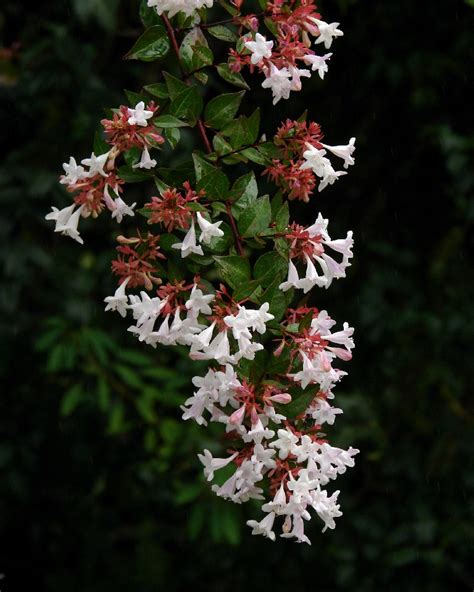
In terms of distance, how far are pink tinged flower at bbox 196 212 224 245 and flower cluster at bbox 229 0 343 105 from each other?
0.19 metres

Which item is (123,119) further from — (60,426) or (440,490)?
(440,490)

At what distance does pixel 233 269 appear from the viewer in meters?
1.30

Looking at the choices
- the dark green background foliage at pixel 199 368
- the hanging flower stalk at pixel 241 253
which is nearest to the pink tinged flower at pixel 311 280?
the hanging flower stalk at pixel 241 253

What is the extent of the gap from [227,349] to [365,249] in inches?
80.7

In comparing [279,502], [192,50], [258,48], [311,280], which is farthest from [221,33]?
[279,502]

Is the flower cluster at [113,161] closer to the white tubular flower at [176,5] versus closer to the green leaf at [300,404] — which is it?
the white tubular flower at [176,5]

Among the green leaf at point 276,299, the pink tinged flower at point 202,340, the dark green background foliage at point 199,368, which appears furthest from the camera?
the dark green background foliage at point 199,368

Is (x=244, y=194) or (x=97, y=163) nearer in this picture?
(x=97, y=163)

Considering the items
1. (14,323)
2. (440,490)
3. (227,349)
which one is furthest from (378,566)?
(227,349)

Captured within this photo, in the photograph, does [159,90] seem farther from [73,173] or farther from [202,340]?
[202,340]

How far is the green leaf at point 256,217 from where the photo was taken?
1.34 meters

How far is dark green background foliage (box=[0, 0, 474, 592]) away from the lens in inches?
112

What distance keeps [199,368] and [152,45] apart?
5.25 ft

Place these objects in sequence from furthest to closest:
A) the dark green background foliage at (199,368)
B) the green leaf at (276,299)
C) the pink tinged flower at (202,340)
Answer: the dark green background foliage at (199,368) < the green leaf at (276,299) < the pink tinged flower at (202,340)
